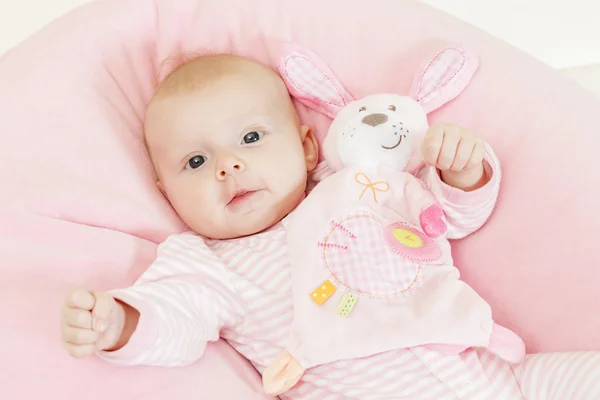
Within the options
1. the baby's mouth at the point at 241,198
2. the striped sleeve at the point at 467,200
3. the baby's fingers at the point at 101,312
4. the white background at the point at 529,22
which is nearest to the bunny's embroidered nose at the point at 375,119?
the striped sleeve at the point at 467,200

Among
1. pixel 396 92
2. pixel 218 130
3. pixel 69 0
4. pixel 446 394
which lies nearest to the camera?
pixel 446 394

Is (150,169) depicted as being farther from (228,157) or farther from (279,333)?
(279,333)

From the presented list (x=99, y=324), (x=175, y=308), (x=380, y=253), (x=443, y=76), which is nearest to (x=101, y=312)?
(x=99, y=324)

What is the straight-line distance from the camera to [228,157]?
3.48 ft

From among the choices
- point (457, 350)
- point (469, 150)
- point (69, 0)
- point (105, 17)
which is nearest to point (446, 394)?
point (457, 350)

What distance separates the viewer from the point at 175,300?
0.97m

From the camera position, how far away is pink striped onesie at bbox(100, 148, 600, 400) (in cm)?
90

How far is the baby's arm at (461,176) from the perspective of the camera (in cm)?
94

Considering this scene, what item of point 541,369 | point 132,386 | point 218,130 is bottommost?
point 132,386

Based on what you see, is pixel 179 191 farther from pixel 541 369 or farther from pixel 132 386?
pixel 541 369

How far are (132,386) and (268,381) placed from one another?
0.18 metres

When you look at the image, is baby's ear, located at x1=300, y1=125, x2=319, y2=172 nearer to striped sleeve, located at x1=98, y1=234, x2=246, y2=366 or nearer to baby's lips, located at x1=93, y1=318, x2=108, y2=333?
striped sleeve, located at x1=98, y1=234, x2=246, y2=366

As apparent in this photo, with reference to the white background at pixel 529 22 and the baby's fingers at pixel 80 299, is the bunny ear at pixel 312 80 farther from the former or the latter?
the white background at pixel 529 22

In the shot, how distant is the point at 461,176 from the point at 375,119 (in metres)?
0.16
